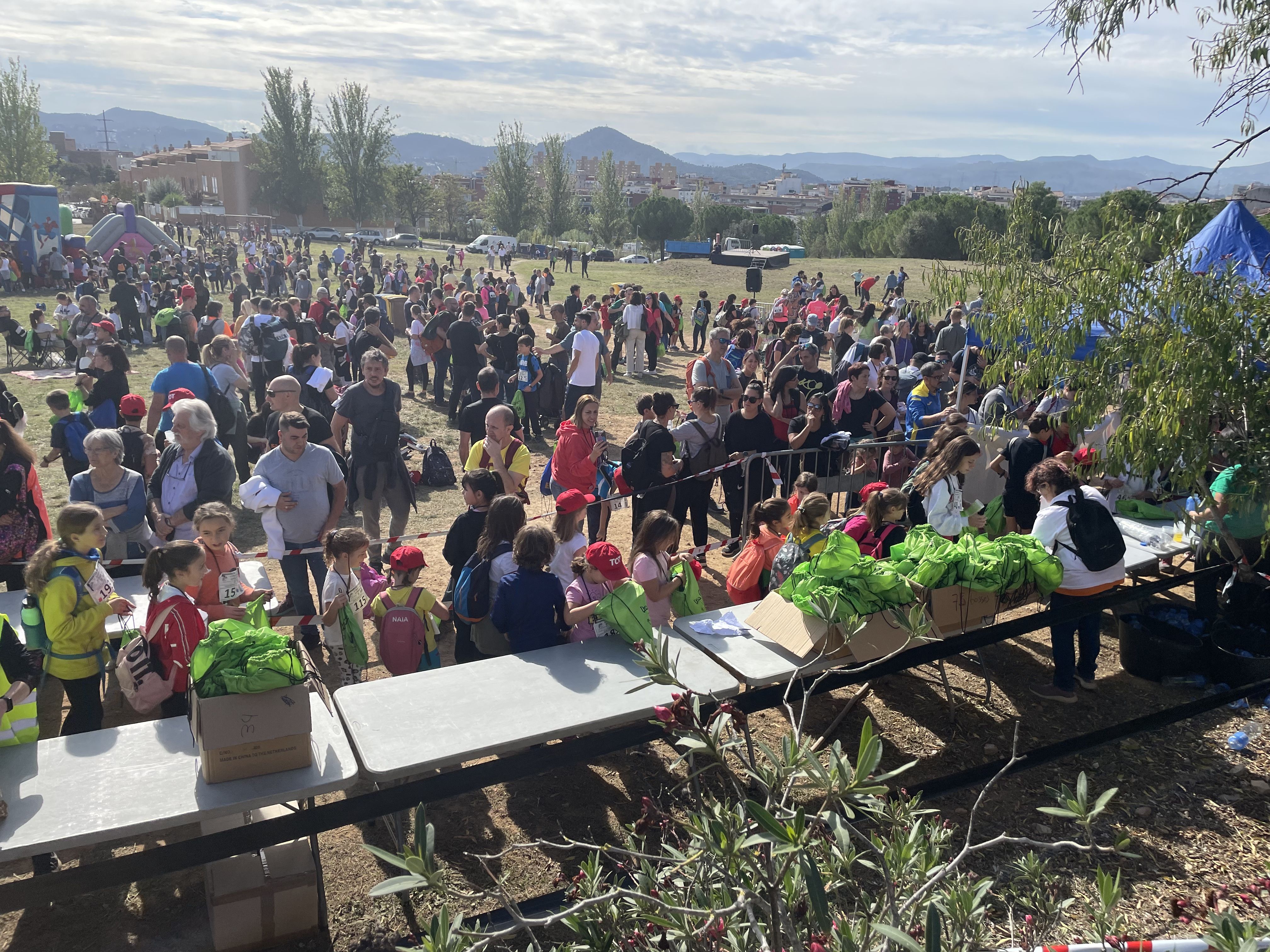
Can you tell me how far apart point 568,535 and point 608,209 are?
62215 millimetres

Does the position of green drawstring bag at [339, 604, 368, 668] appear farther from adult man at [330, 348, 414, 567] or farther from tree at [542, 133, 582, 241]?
tree at [542, 133, 582, 241]

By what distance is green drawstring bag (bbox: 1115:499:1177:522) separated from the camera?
699 centimetres

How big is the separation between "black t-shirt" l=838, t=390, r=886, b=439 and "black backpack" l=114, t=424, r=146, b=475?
618cm

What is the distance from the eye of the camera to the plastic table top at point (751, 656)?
4305mm

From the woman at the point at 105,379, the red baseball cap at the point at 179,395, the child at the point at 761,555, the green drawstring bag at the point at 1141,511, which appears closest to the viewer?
the child at the point at 761,555

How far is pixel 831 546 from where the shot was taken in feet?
14.9

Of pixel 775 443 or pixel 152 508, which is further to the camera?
pixel 775 443

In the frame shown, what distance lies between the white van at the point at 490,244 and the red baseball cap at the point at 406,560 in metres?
47.6

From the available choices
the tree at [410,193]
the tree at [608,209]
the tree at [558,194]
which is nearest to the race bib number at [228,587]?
the tree at [558,194]

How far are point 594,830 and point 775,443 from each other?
443cm

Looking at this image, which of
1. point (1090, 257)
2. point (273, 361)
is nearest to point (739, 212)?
point (273, 361)

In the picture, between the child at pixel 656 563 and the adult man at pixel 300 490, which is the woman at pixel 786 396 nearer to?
the child at pixel 656 563

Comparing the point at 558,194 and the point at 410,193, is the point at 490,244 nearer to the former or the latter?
the point at 558,194

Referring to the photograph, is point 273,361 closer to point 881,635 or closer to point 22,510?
point 22,510
